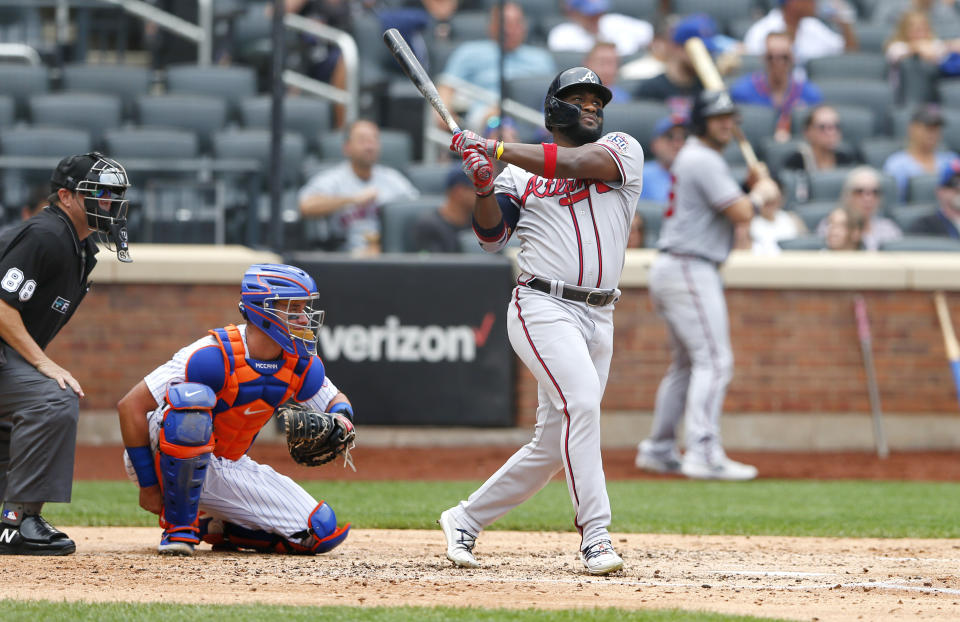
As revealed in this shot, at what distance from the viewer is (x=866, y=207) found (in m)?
10.4

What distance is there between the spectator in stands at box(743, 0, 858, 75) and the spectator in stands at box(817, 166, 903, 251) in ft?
9.82

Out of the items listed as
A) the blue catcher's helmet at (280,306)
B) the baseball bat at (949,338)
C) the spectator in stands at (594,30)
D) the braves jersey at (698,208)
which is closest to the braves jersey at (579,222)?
the blue catcher's helmet at (280,306)

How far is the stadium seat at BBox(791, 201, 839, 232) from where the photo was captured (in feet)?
36.2

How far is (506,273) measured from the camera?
984 cm

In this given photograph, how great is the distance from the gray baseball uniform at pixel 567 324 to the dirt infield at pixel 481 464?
10.7 ft

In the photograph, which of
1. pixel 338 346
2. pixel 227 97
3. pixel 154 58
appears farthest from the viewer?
pixel 154 58

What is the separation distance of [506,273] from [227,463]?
4423 millimetres

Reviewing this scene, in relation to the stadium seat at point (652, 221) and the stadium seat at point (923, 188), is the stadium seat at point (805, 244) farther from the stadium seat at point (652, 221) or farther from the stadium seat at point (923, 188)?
the stadium seat at point (923, 188)

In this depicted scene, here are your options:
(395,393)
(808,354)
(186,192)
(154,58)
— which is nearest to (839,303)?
(808,354)

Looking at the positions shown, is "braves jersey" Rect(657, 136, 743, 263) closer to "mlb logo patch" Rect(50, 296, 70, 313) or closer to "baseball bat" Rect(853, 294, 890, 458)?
"baseball bat" Rect(853, 294, 890, 458)

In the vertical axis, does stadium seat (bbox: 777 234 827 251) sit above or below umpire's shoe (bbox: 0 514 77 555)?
above

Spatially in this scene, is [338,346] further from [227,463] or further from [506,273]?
[227,463]

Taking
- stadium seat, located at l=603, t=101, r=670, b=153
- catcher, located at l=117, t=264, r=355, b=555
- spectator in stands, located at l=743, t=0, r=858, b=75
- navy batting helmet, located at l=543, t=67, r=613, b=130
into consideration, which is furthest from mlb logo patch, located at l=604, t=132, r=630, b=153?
spectator in stands, located at l=743, t=0, r=858, b=75

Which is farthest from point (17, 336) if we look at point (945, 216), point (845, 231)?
point (945, 216)
